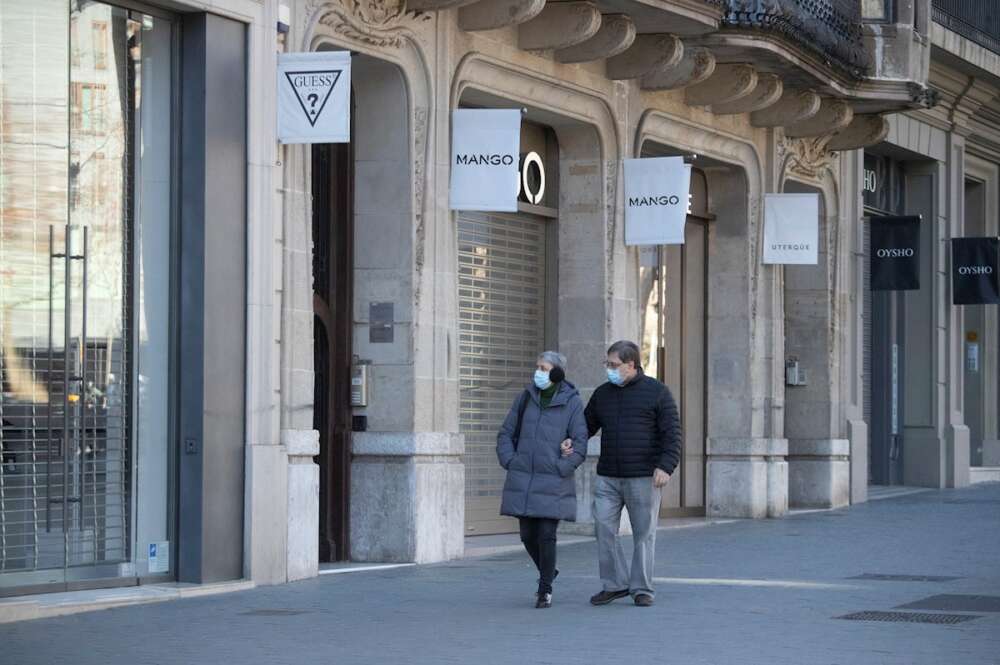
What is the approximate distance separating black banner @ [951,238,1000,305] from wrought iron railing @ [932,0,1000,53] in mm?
3271

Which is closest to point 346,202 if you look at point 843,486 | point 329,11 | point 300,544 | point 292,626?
point 329,11

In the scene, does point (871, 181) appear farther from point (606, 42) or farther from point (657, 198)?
point (606, 42)

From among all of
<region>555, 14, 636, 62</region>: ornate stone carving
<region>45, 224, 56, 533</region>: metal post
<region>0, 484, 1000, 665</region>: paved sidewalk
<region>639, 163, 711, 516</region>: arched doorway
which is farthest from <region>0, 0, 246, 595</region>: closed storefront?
<region>639, 163, 711, 516</region>: arched doorway

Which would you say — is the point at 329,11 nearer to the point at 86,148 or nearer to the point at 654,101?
the point at 86,148

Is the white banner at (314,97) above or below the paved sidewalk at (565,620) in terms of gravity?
above

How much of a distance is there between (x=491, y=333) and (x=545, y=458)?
675 cm

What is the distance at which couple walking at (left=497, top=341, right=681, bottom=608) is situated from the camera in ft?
42.3

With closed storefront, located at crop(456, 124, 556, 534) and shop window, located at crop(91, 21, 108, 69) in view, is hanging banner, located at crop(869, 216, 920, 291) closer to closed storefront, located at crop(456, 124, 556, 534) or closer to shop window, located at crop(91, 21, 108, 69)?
closed storefront, located at crop(456, 124, 556, 534)

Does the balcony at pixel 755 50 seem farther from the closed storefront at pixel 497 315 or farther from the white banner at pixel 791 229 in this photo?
the closed storefront at pixel 497 315

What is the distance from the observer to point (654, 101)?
2145 centimetres

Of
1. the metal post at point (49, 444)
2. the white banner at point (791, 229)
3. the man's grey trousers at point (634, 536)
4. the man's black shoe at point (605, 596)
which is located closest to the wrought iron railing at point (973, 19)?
the white banner at point (791, 229)

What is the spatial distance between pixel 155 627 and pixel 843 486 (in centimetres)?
1639

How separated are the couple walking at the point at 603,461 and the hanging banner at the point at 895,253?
16.5 meters

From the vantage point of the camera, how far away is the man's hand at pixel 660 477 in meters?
12.9
